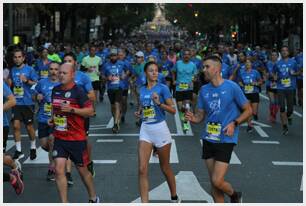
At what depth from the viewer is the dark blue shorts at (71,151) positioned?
7.48 m

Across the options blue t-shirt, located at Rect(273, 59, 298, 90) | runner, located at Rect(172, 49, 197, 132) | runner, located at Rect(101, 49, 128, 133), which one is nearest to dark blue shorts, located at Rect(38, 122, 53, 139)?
runner, located at Rect(101, 49, 128, 133)

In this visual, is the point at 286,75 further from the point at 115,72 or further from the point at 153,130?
the point at 153,130

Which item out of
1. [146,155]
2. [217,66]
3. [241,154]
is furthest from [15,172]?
[241,154]

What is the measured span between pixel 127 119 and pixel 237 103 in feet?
32.7

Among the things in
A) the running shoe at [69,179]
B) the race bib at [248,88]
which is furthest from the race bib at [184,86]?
the running shoe at [69,179]

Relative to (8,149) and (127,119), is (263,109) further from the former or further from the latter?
(8,149)

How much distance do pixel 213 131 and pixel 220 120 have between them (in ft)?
0.41

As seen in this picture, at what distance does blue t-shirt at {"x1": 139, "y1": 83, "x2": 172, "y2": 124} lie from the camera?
7949 mm

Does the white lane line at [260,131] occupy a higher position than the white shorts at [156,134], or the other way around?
the white shorts at [156,134]

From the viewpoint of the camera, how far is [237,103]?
7.06 meters

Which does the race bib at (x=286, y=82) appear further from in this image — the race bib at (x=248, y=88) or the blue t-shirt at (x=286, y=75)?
the race bib at (x=248, y=88)

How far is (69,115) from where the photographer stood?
24.5 feet

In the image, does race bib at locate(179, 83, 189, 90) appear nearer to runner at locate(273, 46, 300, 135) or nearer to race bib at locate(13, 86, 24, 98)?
runner at locate(273, 46, 300, 135)

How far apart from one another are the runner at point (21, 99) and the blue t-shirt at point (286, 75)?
5512 millimetres
